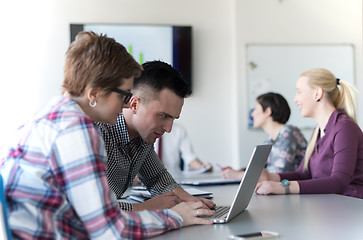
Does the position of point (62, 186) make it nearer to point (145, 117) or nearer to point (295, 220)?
point (295, 220)

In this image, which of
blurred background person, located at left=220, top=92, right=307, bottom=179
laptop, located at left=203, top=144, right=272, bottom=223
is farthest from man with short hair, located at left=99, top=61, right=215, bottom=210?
blurred background person, located at left=220, top=92, right=307, bottom=179

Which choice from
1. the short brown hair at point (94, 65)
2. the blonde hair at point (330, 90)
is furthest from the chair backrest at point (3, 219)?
the blonde hair at point (330, 90)

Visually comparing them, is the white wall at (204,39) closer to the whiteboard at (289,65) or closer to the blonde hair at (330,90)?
the whiteboard at (289,65)

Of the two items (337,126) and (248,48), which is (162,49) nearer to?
(248,48)

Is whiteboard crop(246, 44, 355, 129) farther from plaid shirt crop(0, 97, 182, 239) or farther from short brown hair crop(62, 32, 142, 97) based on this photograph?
plaid shirt crop(0, 97, 182, 239)

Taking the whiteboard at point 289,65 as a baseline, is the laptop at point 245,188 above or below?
below

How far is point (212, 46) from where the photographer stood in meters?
5.12

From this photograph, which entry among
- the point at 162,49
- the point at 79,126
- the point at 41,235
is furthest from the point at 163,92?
the point at 162,49

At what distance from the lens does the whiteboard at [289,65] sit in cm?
503

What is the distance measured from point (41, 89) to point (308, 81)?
3.15m

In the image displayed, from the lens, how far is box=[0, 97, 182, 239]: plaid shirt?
41.2 inches

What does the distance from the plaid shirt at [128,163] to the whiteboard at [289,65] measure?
9.87ft

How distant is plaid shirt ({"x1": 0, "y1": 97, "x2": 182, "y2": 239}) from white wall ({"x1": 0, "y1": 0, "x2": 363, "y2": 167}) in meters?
3.89

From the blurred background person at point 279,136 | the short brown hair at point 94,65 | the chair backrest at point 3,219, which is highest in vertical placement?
the short brown hair at point 94,65
